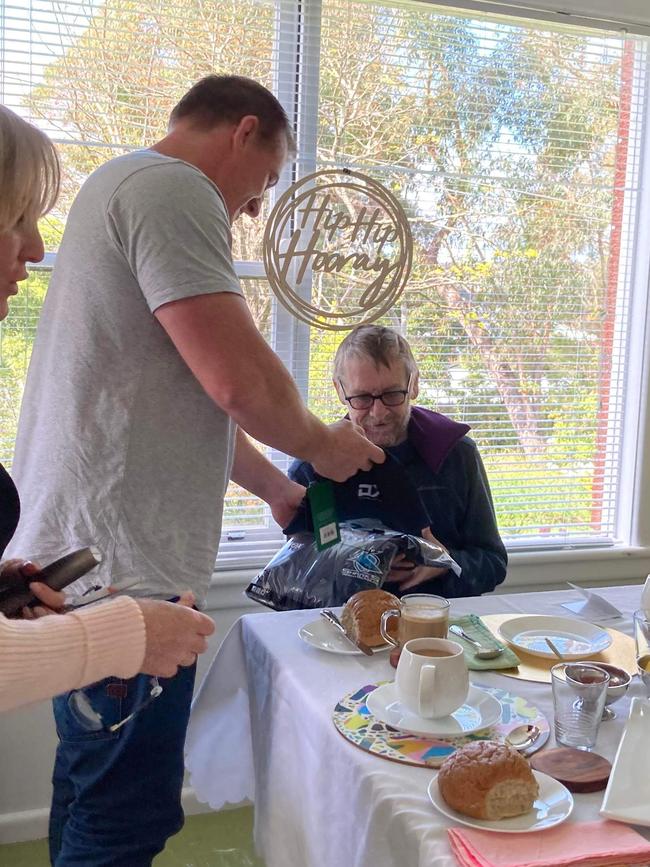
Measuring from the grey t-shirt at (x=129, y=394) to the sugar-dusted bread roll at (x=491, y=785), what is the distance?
64 centimetres

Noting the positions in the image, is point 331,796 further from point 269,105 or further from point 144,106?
point 144,106

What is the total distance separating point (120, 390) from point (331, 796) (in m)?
0.69

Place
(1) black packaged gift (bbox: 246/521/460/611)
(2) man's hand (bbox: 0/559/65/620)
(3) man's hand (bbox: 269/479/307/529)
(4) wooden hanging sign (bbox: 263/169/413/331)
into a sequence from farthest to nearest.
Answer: (4) wooden hanging sign (bbox: 263/169/413/331) → (3) man's hand (bbox: 269/479/307/529) → (1) black packaged gift (bbox: 246/521/460/611) → (2) man's hand (bbox: 0/559/65/620)

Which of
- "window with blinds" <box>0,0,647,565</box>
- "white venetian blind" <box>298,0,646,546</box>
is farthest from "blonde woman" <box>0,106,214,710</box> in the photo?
"white venetian blind" <box>298,0,646,546</box>

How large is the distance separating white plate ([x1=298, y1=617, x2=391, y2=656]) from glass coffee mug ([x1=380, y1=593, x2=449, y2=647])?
8 cm

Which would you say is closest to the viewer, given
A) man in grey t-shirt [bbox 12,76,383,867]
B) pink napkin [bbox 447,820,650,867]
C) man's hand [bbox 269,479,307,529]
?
pink napkin [bbox 447,820,650,867]

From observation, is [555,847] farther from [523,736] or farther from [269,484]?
[269,484]

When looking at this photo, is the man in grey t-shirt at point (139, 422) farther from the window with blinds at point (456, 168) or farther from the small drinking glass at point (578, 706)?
the window with blinds at point (456, 168)

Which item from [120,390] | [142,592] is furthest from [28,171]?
[142,592]

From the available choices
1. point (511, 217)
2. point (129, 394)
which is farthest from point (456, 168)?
point (129, 394)

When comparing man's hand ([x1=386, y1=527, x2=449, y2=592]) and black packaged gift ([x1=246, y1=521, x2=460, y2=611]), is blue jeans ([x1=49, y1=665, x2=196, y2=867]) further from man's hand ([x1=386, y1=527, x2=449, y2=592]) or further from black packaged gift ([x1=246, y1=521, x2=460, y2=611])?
man's hand ([x1=386, y1=527, x2=449, y2=592])

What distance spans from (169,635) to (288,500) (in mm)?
826

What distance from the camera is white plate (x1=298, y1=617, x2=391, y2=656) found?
1.39 meters

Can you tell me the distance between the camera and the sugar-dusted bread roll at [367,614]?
140 cm
